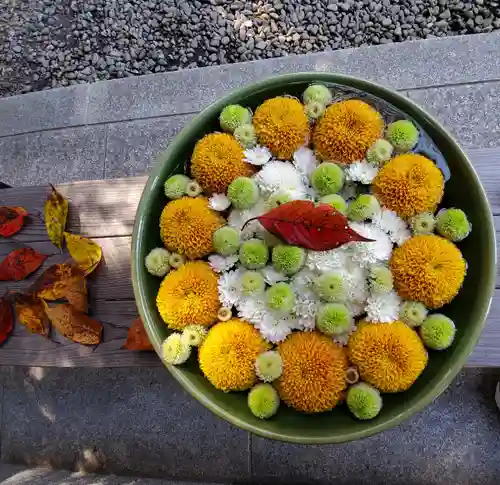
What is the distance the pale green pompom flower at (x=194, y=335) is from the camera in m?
0.67

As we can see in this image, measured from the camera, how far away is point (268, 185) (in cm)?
69

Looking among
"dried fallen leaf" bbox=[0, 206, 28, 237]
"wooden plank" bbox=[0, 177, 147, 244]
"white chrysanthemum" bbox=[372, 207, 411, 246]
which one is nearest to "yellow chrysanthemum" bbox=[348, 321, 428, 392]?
"white chrysanthemum" bbox=[372, 207, 411, 246]

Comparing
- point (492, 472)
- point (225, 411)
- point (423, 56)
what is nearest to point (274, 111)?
point (225, 411)

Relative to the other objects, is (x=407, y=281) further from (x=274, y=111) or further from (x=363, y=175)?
(x=274, y=111)

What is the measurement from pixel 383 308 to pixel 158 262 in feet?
1.00

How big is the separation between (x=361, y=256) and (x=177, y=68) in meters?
1.19

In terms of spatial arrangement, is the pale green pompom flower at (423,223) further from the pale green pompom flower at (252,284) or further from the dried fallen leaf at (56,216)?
the dried fallen leaf at (56,216)

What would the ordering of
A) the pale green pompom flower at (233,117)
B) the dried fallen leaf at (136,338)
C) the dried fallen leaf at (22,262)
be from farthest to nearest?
the dried fallen leaf at (22,262)
the dried fallen leaf at (136,338)
the pale green pompom flower at (233,117)

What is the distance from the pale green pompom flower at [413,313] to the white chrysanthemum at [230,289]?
21cm

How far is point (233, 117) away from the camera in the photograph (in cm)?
71

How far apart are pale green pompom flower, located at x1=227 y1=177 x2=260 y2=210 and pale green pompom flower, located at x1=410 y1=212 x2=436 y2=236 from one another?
0.21m

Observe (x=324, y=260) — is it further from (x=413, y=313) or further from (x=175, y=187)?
(x=175, y=187)

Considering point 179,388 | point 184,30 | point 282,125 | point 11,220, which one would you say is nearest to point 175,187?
point 282,125

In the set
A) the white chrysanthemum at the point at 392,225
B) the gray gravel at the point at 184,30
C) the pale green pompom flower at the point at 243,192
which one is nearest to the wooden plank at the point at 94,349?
the pale green pompom flower at the point at 243,192
